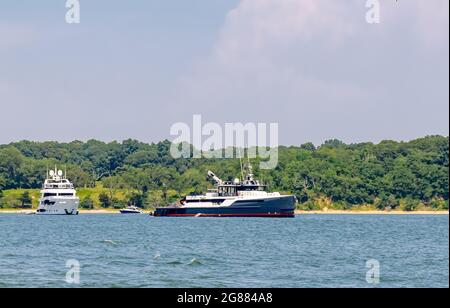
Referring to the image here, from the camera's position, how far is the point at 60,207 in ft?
649

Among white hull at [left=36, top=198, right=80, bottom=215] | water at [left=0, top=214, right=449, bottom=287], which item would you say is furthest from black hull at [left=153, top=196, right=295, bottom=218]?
water at [left=0, top=214, right=449, bottom=287]

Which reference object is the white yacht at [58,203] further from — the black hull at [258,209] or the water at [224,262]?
the water at [224,262]

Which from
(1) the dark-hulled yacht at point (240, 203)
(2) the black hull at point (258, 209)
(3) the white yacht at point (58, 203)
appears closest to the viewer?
(2) the black hull at point (258, 209)

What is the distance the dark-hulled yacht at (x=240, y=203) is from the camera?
169375 mm

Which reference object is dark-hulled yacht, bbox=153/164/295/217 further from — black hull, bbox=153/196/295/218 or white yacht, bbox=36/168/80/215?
white yacht, bbox=36/168/80/215

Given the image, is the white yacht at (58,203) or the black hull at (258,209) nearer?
the black hull at (258,209)

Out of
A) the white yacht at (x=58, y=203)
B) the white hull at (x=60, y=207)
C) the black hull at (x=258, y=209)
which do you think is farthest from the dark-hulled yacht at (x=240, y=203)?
the white yacht at (x=58, y=203)

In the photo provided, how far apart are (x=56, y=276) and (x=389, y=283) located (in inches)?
716

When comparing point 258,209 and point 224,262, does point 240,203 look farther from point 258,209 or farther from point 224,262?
point 224,262

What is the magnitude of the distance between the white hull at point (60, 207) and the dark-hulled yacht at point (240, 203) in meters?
26.8
